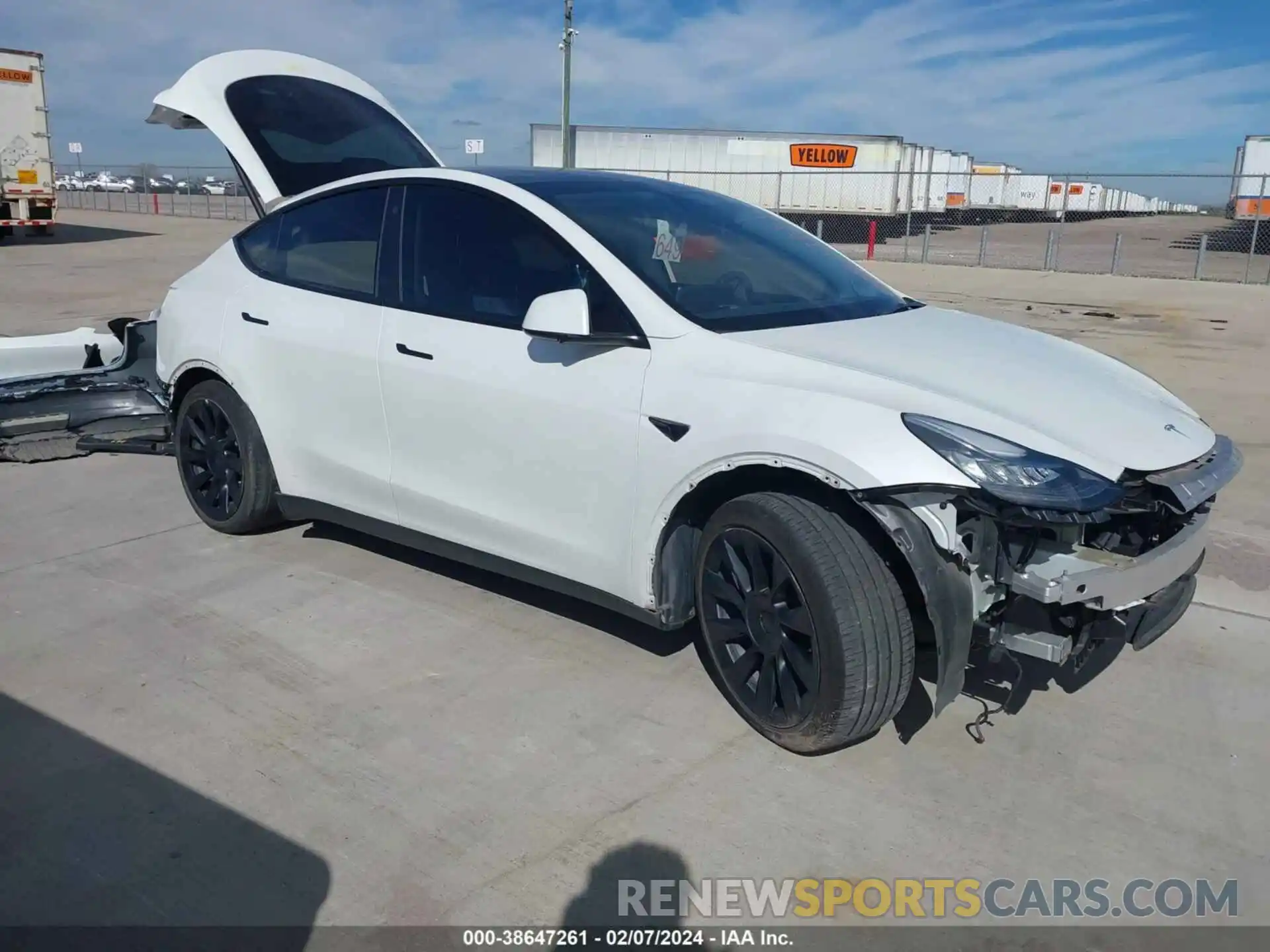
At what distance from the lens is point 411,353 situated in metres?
3.85

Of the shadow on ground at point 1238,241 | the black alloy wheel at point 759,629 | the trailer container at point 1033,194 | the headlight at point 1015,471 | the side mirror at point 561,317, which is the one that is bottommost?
the black alloy wheel at point 759,629

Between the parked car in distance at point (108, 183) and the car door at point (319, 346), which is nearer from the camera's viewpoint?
the car door at point (319, 346)

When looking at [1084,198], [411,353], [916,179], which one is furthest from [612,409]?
[1084,198]

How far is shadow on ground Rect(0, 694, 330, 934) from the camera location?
8.12 ft

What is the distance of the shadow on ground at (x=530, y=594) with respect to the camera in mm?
3928

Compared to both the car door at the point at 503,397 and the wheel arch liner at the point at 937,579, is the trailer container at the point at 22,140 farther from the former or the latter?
the wheel arch liner at the point at 937,579

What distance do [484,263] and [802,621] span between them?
1.77m

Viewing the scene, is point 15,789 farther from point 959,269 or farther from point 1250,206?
point 1250,206

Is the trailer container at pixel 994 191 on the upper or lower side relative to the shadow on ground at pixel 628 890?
upper

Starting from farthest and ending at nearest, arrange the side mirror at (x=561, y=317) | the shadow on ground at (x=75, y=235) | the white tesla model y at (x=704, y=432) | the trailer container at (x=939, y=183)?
the trailer container at (x=939, y=183) → the shadow on ground at (x=75, y=235) → the side mirror at (x=561, y=317) → the white tesla model y at (x=704, y=432)

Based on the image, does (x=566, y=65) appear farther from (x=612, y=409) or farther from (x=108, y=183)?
(x=108, y=183)

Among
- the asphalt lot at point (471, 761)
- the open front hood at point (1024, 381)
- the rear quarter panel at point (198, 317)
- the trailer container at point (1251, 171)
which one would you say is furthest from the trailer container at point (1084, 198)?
the asphalt lot at point (471, 761)

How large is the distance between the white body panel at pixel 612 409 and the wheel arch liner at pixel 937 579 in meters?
0.12

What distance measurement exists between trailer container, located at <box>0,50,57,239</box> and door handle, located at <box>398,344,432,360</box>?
21.6 meters
